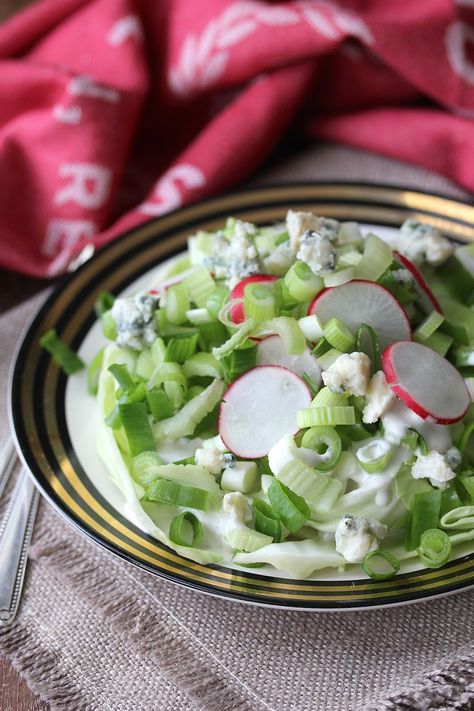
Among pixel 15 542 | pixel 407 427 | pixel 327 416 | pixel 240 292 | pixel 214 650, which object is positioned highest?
pixel 240 292

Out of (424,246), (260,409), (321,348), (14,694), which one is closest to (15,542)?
(14,694)

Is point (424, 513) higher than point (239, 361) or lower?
lower

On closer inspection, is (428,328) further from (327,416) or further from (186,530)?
(186,530)

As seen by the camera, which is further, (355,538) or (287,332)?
(287,332)

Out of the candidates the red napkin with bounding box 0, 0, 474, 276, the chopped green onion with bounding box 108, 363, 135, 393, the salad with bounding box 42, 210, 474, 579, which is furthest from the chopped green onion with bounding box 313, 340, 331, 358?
the red napkin with bounding box 0, 0, 474, 276

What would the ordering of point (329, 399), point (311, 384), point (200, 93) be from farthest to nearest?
point (200, 93) → point (311, 384) → point (329, 399)

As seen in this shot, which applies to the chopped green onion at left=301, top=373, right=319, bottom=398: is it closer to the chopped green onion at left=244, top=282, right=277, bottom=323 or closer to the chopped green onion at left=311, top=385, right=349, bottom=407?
the chopped green onion at left=311, top=385, right=349, bottom=407
